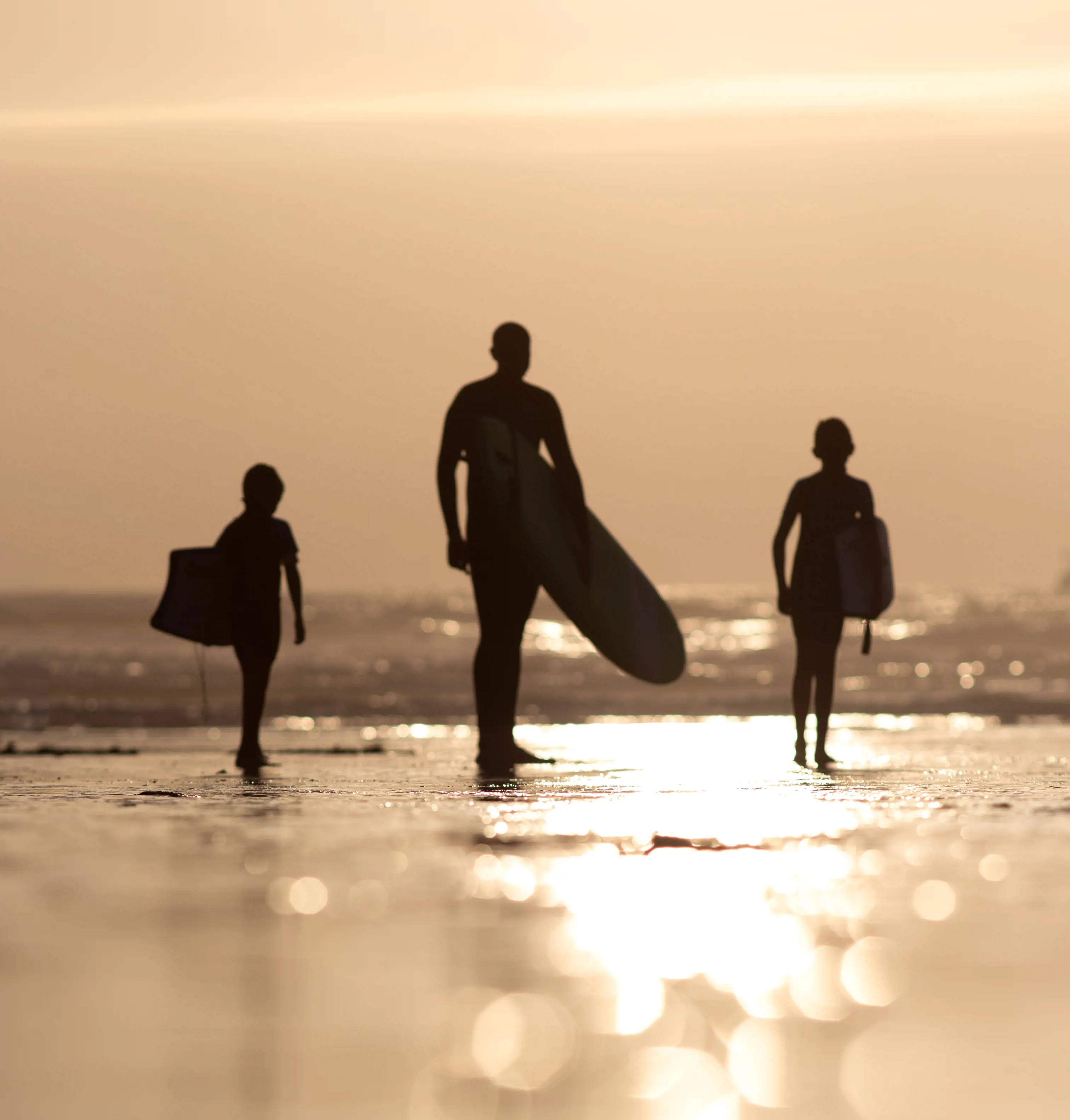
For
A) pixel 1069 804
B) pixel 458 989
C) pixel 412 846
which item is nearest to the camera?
pixel 458 989

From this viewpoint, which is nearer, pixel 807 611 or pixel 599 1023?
pixel 599 1023

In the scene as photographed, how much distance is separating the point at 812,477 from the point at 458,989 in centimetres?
757

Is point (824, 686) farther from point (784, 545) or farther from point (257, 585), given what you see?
point (257, 585)

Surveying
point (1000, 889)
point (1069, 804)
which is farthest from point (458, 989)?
point (1069, 804)

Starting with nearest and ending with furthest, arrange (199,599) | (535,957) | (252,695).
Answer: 1. (535,957)
2. (252,695)
3. (199,599)

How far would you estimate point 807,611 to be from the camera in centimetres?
1071

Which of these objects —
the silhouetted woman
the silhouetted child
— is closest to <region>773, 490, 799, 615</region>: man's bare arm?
the silhouetted woman

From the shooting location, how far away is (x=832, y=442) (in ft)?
35.7

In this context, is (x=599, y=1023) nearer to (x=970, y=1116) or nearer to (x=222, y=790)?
(x=970, y=1116)

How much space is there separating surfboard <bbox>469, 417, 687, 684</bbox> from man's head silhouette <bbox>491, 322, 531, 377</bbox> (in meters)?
0.31

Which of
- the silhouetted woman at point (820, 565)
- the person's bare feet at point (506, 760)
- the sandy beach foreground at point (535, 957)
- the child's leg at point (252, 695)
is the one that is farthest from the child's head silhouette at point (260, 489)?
the sandy beach foreground at point (535, 957)

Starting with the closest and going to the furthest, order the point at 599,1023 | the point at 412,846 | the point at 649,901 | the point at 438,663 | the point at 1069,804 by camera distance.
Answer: the point at 599,1023 → the point at 649,901 → the point at 412,846 → the point at 1069,804 → the point at 438,663

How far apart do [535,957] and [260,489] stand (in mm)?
7235

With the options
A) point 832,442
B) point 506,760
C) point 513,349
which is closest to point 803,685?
point 832,442
